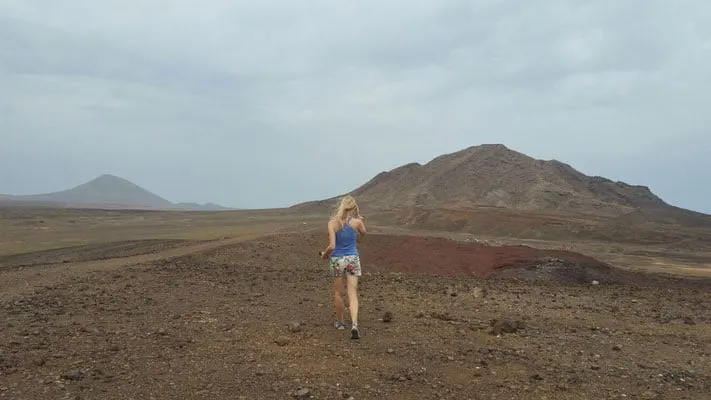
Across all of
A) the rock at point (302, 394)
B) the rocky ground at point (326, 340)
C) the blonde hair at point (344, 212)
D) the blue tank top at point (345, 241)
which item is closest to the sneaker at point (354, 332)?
the rocky ground at point (326, 340)

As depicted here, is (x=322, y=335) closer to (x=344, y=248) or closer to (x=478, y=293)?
(x=344, y=248)

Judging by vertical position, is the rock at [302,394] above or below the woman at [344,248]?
below

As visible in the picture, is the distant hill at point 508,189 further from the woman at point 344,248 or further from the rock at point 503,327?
the woman at point 344,248

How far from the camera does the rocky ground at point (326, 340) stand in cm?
612

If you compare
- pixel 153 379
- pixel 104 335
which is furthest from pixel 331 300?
pixel 153 379

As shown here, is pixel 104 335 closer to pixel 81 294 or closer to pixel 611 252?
pixel 81 294

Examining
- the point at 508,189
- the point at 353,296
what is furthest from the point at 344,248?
the point at 508,189

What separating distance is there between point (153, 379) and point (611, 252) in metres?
35.9

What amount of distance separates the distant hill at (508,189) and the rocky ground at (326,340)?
5397 centimetres

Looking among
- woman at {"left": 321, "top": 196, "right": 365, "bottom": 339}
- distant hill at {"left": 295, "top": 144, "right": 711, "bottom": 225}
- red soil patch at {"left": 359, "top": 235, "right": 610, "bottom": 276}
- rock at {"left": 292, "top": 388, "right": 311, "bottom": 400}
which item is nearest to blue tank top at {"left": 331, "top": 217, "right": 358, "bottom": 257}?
woman at {"left": 321, "top": 196, "right": 365, "bottom": 339}

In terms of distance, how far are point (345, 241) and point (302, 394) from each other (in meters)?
3.01

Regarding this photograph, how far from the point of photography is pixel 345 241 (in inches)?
331

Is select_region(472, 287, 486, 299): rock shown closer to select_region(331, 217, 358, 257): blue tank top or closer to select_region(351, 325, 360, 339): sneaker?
select_region(331, 217, 358, 257): blue tank top

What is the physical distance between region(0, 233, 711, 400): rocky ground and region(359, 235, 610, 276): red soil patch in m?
3.76
